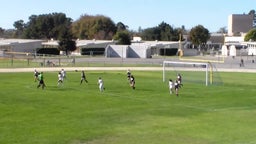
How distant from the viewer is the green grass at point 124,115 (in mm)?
21406

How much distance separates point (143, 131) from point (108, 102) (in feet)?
35.0

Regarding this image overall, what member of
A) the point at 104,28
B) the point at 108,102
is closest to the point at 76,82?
the point at 108,102

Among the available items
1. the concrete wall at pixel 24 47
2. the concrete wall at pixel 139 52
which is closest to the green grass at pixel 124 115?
the concrete wall at pixel 139 52

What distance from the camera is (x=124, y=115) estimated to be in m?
27.9

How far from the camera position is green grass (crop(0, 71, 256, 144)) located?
2141 cm

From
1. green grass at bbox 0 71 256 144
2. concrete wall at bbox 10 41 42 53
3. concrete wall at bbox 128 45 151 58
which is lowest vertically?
green grass at bbox 0 71 256 144

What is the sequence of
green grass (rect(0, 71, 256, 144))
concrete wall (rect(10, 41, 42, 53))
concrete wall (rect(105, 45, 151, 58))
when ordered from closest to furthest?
green grass (rect(0, 71, 256, 144)) < concrete wall (rect(105, 45, 151, 58)) < concrete wall (rect(10, 41, 42, 53))

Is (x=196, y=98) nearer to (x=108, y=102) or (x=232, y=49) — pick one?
(x=108, y=102)

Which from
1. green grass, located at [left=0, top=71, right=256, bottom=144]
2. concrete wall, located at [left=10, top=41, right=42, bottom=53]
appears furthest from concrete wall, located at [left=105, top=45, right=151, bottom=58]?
green grass, located at [left=0, top=71, right=256, bottom=144]

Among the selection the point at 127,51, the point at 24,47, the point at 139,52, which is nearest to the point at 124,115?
the point at 127,51

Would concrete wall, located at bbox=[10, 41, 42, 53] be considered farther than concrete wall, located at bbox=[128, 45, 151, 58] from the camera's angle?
Yes

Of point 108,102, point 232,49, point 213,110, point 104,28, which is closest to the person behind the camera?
point 213,110

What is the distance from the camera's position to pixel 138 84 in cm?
4769

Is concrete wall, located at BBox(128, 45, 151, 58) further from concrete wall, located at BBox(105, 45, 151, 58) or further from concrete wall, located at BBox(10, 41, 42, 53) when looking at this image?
concrete wall, located at BBox(10, 41, 42, 53)
